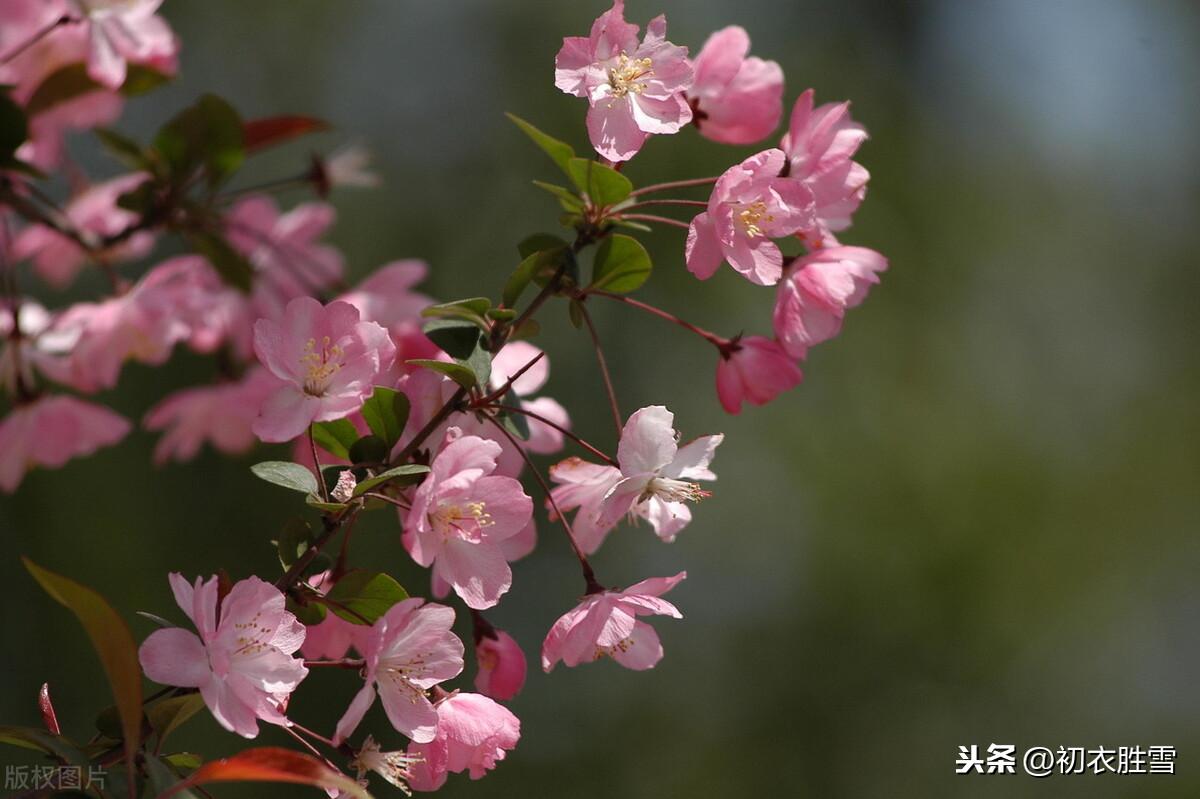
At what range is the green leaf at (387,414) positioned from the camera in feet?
3.09

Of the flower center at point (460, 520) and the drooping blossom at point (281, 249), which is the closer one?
the flower center at point (460, 520)

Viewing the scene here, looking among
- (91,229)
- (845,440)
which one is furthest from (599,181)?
(845,440)

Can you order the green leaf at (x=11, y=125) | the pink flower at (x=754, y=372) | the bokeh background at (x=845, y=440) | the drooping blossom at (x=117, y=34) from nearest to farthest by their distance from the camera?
the pink flower at (x=754, y=372)
the green leaf at (x=11, y=125)
the drooping blossom at (x=117, y=34)
the bokeh background at (x=845, y=440)

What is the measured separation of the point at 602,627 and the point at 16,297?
1044 mm

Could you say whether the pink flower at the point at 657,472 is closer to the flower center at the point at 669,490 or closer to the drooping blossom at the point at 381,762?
the flower center at the point at 669,490

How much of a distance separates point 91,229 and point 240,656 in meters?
1.14

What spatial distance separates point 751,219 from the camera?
96 cm

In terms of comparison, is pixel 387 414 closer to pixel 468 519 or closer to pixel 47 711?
pixel 468 519

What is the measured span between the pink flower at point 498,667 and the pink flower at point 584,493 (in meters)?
0.11

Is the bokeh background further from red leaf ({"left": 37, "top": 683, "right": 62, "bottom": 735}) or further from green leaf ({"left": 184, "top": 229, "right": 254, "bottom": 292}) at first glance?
red leaf ({"left": 37, "top": 683, "right": 62, "bottom": 735})

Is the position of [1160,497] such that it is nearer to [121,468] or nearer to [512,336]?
[121,468]

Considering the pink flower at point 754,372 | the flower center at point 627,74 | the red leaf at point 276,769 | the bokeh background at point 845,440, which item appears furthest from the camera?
the bokeh background at point 845,440

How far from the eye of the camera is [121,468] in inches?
242

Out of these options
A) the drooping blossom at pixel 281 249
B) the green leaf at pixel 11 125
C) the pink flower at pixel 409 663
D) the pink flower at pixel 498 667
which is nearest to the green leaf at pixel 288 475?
the pink flower at pixel 409 663
